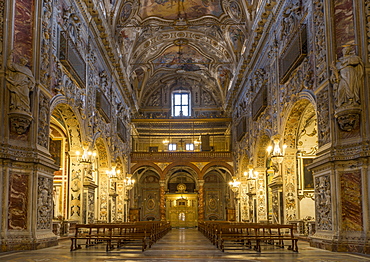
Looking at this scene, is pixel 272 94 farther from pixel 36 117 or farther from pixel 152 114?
pixel 152 114

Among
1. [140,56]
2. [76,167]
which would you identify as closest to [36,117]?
[76,167]

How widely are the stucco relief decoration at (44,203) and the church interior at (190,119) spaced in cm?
6

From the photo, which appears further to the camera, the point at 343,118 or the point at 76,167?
the point at 76,167

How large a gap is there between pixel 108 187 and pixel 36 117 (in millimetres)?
13257

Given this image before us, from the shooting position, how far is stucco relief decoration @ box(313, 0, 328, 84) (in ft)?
40.6

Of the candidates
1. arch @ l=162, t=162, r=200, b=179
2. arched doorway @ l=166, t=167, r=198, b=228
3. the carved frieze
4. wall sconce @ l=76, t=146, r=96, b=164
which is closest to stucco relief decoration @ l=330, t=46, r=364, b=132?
the carved frieze

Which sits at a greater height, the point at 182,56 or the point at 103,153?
the point at 182,56

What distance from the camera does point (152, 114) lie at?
40531mm

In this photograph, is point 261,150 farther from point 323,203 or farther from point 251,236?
point 251,236

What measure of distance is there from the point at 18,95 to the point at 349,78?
26.1 ft

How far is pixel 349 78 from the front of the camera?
423 inches

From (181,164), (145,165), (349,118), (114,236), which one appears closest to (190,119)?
(181,164)

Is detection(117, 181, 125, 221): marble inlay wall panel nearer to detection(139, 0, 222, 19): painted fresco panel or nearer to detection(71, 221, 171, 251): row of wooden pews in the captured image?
detection(71, 221, 171, 251): row of wooden pews

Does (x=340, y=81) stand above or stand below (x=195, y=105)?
below
